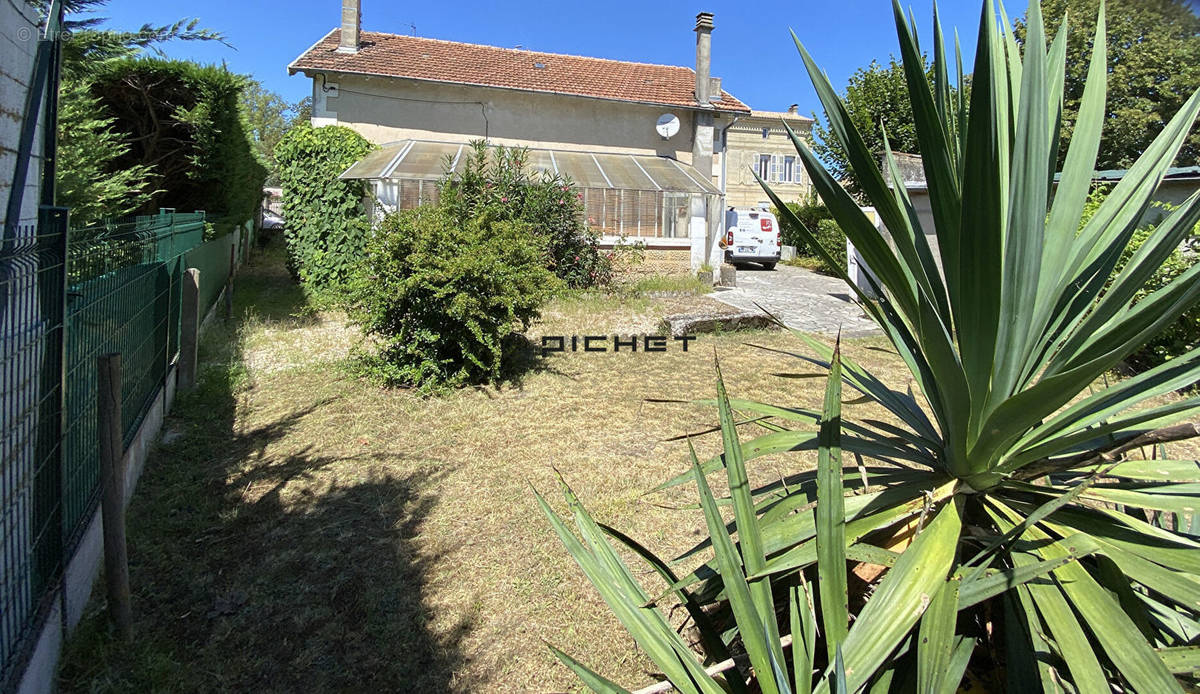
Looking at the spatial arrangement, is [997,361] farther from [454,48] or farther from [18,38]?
[454,48]

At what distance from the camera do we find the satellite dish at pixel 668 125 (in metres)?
17.9

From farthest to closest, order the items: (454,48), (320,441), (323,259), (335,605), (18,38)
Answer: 1. (454,48)
2. (323,259)
3. (320,441)
4. (335,605)
5. (18,38)

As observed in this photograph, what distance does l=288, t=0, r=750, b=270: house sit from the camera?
50.9 ft

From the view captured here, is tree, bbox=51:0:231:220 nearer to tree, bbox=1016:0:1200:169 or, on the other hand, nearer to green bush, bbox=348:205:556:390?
green bush, bbox=348:205:556:390

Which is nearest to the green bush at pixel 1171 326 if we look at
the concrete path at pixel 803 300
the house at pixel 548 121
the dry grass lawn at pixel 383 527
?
the concrete path at pixel 803 300

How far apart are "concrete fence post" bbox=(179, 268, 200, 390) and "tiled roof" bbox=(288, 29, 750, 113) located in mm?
9928

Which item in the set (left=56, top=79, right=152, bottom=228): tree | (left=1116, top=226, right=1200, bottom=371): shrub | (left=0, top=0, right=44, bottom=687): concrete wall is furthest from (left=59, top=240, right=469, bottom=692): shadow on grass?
(left=1116, top=226, right=1200, bottom=371): shrub

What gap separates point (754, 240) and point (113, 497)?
2052 centimetres

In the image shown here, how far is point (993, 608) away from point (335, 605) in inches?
113

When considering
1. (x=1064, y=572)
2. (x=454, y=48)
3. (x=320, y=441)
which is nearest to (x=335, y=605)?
(x=320, y=441)

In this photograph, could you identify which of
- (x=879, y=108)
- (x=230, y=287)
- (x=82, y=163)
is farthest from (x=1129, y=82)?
(x=82, y=163)

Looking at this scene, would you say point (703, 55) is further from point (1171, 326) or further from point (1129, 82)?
point (1129, 82)

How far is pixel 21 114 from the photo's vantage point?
9.10 ft

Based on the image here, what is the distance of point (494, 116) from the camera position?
17.0 m
